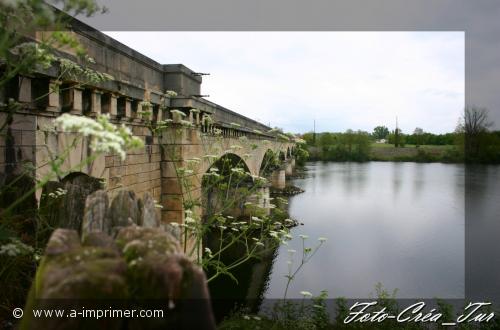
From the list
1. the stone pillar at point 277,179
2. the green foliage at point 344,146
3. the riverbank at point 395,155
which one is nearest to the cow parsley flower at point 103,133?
the stone pillar at point 277,179

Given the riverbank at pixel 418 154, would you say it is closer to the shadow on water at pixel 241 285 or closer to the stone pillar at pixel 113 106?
the shadow on water at pixel 241 285

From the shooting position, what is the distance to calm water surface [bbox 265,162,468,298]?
11203 mm

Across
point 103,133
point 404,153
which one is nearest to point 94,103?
point 103,133

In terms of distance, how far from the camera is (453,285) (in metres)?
11.0

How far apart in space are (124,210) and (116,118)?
4.07 meters

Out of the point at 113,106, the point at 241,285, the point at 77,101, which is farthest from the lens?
the point at 241,285

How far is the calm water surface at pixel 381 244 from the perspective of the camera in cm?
1120

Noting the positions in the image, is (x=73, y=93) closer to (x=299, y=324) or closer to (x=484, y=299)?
(x=299, y=324)

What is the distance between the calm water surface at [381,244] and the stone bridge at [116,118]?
17.4 ft

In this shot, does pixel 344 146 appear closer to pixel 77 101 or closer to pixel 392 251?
pixel 392 251

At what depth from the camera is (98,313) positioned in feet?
4.30

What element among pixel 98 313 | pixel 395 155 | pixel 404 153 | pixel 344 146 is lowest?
pixel 98 313

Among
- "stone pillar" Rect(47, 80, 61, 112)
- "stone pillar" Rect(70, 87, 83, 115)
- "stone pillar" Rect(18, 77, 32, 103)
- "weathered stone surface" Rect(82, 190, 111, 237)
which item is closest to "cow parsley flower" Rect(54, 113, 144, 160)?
"weathered stone surface" Rect(82, 190, 111, 237)

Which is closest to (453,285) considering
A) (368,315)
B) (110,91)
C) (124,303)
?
(368,315)
